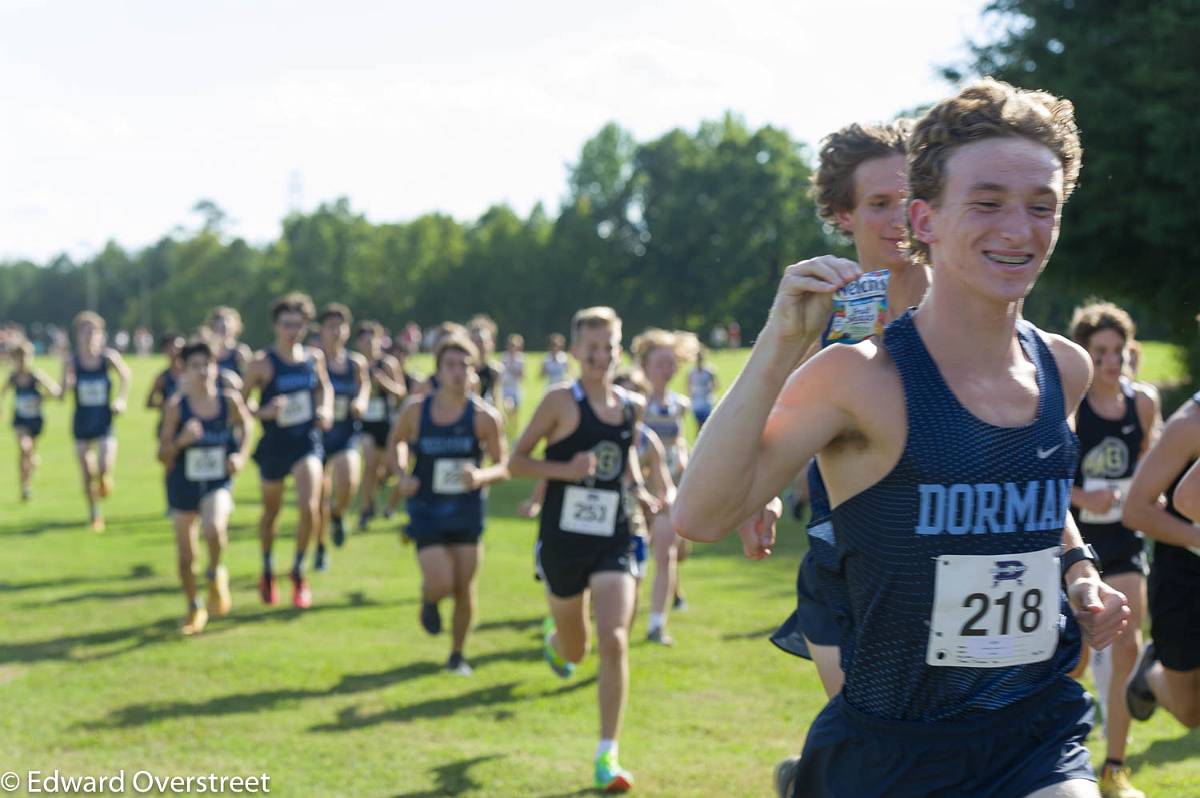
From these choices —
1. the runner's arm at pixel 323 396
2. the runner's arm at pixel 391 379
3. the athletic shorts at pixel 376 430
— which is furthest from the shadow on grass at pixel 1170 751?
the athletic shorts at pixel 376 430

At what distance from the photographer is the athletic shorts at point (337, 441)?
1316 cm

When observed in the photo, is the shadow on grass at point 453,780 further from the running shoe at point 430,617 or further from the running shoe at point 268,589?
the running shoe at point 268,589

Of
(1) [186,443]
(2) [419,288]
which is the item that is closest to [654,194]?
(2) [419,288]

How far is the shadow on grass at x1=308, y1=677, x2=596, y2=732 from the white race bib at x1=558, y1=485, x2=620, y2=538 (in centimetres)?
147

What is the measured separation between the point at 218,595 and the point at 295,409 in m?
1.86

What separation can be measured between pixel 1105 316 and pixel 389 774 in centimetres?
415

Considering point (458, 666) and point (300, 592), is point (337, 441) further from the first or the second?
point (458, 666)

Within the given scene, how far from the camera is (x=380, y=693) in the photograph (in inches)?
326

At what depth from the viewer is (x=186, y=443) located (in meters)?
10.1

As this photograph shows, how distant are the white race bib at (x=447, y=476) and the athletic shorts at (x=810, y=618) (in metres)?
4.51

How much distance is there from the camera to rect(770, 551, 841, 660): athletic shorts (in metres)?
4.06

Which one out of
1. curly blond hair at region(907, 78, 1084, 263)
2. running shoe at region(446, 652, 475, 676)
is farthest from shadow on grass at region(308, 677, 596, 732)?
curly blond hair at region(907, 78, 1084, 263)

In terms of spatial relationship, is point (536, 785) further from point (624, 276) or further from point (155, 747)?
point (624, 276)

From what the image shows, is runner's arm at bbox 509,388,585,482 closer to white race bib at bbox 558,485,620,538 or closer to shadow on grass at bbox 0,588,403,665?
white race bib at bbox 558,485,620,538
